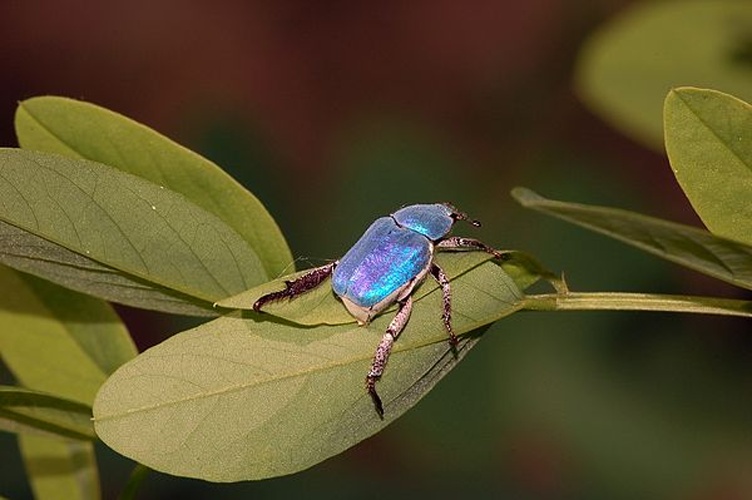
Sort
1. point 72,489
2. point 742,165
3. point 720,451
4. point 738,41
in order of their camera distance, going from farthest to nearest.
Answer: point 720,451 < point 738,41 < point 72,489 < point 742,165

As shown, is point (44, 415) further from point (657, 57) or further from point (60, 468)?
point (657, 57)

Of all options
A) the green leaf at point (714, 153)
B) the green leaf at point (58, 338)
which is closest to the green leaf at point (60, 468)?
the green leaf at point (58, 338)

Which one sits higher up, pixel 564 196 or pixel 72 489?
pixel 564 196

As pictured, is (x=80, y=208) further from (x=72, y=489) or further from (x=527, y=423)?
(x=527, y=423)

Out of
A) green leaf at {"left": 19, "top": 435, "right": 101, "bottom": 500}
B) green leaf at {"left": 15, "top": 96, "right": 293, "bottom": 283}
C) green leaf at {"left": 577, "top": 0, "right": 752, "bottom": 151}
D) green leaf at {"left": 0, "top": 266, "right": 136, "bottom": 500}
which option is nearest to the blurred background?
green leaf at {"left": 577, "top": 0, "right": 752, "bottom": 151}

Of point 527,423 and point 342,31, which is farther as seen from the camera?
point 342,31

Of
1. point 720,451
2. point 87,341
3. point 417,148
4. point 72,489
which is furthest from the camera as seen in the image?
point 417,148

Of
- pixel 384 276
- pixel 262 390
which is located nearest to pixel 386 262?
pixel 384 276

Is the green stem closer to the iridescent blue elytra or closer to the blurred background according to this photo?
the iridescent blue elytra

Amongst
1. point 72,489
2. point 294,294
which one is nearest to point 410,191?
point 72,489
